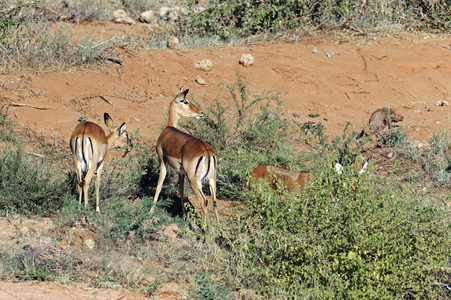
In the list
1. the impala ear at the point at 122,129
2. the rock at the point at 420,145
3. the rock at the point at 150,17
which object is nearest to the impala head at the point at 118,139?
the impala ear at the point at 122,129

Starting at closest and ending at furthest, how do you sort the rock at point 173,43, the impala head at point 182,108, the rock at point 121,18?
1. the impala head at point 182,108
2. the rock at point 173,43
3. the rock at point 121,18

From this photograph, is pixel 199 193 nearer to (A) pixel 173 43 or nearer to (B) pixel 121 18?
(A) pixel 173 43

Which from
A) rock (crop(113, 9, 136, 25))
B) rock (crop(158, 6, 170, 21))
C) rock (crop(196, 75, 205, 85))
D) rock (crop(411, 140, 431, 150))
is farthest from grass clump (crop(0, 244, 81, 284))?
rock (crop(158, 6, 170, 21))

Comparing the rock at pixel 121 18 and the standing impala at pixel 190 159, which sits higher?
the standing impala at pixel 190 159

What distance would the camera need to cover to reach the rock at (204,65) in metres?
12.0

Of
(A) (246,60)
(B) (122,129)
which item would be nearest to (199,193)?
(B) (122,129)

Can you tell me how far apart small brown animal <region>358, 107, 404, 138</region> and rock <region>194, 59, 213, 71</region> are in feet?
11.2

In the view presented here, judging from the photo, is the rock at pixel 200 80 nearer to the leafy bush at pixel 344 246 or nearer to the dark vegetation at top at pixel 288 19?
the dark vegetation at top at pixel 288 19

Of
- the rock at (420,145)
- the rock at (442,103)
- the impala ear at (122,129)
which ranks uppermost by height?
the impala ear at (122,129)

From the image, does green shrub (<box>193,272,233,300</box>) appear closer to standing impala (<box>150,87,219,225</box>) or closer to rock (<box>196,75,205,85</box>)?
standing impala (<box>150,87,219,225</box>)

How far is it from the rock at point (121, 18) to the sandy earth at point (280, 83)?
5432mm

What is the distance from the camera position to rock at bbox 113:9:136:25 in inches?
702

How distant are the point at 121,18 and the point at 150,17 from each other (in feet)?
2.99

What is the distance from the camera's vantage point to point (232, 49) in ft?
43.3
